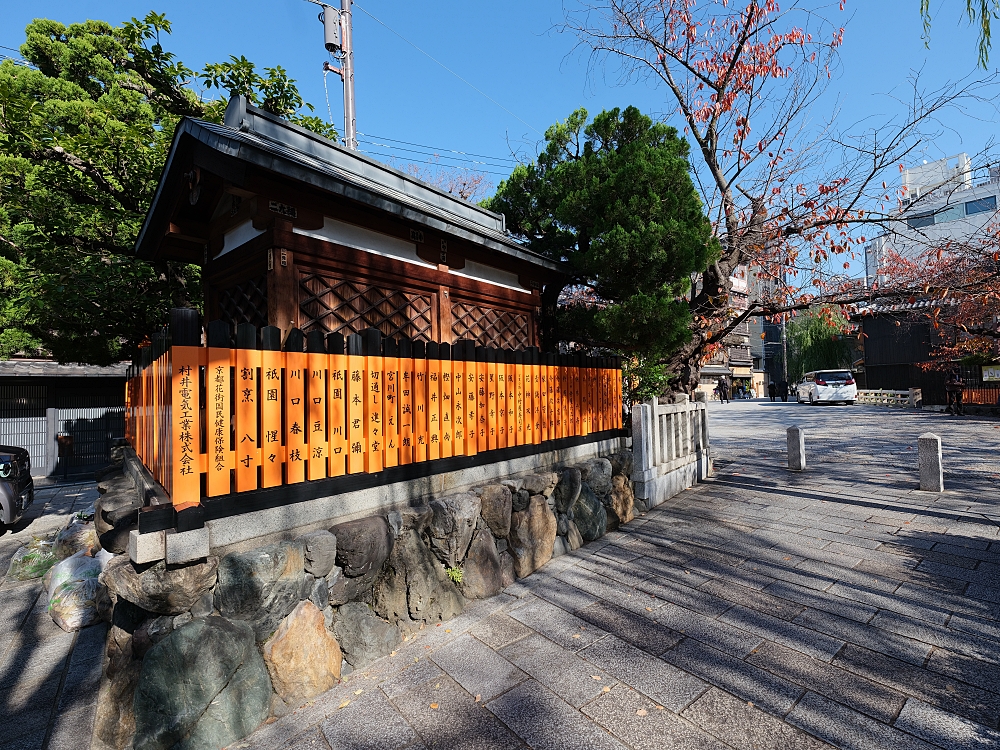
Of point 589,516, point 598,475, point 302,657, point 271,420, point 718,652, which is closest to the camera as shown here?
point 302,657

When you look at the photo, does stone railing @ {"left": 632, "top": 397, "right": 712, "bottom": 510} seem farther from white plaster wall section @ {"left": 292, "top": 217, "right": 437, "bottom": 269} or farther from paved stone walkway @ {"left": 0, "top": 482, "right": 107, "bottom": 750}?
paved stone walkway @ {"left": 0, "top": 482, "right": 107, "bottom": 750}

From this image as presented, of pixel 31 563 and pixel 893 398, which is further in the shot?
pixel 893 398

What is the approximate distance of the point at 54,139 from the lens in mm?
7047

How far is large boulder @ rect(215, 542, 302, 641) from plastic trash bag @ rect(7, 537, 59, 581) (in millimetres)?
4862

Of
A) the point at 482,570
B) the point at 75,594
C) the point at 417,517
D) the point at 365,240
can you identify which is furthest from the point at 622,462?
the point at 75,594

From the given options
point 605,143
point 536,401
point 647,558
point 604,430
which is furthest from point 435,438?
point 605,143

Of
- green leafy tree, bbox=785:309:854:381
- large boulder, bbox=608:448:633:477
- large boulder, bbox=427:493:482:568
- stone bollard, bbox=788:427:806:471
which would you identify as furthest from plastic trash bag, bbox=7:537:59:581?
green leafy tree, bbox=785:309:854:381

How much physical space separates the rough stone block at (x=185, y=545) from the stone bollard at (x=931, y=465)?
9.48m

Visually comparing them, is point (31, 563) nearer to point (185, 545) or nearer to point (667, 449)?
point (185, 545)

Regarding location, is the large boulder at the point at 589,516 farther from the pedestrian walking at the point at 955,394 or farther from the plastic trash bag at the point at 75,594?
the pedestrian walking at the point at 955,394

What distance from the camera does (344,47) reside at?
44.2 feet

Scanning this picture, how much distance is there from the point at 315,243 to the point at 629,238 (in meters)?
4.69

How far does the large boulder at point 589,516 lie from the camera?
5840 mm

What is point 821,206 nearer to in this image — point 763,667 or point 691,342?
point 691,342
